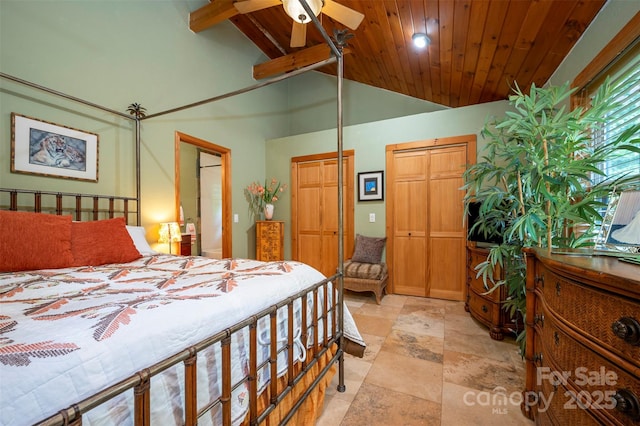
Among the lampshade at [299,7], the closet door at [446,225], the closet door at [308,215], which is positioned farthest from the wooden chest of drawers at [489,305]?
the lampshade at [299,7]

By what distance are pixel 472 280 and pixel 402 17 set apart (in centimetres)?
261

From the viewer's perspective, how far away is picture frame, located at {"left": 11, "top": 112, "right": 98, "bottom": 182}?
1933 millimetres

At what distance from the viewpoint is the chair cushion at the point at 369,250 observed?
141 inches

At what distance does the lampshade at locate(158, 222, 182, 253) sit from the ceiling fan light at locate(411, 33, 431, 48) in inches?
123

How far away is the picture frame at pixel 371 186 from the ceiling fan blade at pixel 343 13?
1.86 metres

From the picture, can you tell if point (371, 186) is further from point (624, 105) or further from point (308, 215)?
point (624, 105)

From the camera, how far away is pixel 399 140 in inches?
141

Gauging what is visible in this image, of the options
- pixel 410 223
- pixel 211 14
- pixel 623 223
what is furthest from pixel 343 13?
pixel 410 223

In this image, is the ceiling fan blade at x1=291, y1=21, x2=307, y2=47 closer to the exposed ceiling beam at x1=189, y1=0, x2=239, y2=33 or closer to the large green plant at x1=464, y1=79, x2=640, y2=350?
the exposed ceiling beam at x1=189, y1=0, x2=239, y2=33

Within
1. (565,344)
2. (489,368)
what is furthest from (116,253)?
(489,368)

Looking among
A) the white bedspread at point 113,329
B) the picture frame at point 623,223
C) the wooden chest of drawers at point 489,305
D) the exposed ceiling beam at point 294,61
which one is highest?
the exposed ceiling beam at point 294,61

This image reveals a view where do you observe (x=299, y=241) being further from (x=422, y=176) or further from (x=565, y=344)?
(x=565, y=344)

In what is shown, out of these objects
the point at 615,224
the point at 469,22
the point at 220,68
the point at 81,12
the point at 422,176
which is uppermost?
the point at 220,68

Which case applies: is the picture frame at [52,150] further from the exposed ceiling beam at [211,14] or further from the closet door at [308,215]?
the closet door at [308,215]
